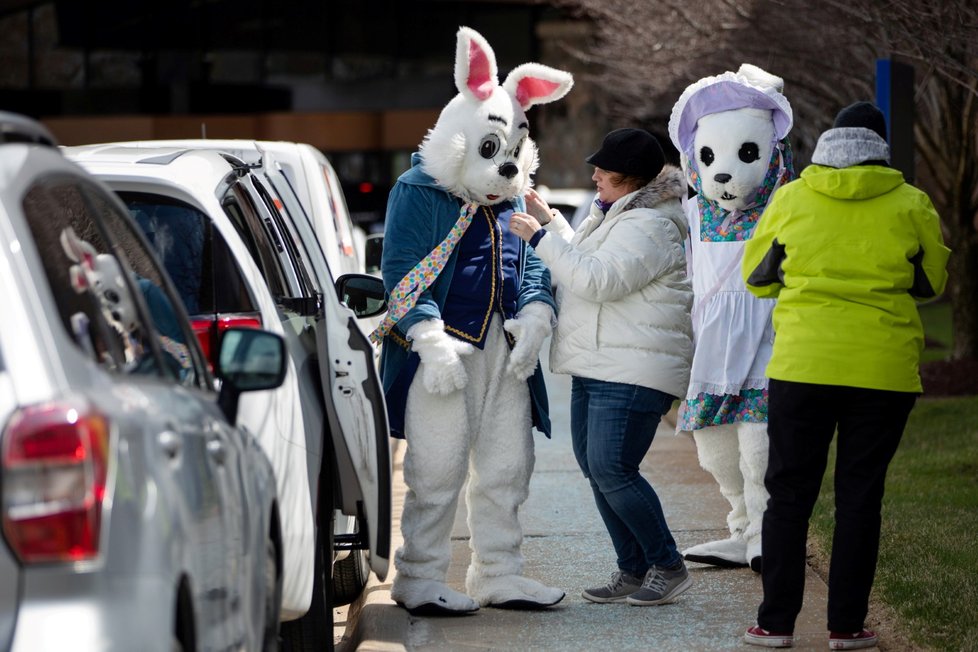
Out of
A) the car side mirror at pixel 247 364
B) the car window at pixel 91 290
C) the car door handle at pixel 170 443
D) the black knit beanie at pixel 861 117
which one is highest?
the black knit beanie at pixel 861 117

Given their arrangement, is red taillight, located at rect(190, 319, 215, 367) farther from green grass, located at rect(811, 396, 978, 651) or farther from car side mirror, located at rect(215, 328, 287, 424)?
green grass, located at rect(811, 396, 978, 651)

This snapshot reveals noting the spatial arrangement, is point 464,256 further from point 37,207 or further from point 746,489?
point 37,207

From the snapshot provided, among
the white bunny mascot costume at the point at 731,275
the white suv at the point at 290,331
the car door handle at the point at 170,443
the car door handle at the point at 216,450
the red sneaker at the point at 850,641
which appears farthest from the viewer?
the white bunny mascot costume at the point at 731,275

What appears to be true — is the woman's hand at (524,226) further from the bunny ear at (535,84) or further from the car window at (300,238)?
the car window at (300,238)

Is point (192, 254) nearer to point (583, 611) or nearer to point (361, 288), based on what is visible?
point (361, 288)

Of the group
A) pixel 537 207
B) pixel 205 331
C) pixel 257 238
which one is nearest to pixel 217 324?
pixel 205 331

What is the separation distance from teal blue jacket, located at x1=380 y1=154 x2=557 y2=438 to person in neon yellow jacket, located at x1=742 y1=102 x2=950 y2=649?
49.5 inches

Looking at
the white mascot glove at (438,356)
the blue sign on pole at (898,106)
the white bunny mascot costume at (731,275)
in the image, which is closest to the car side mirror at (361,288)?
the white mascot glove at (438,356)

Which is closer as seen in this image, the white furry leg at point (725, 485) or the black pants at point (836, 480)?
the black pants at point (836, 480)

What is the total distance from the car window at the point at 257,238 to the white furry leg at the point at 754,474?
205cm

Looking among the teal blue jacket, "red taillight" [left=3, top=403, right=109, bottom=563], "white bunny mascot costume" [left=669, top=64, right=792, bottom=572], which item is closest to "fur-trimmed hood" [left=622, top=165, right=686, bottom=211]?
"white bunny mascot costume" [left=669, top=64, right=792, bottom=572]

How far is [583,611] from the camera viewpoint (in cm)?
655

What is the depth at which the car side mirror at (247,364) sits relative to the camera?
3.95m

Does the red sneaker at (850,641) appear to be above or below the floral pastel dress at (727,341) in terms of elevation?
A: below
